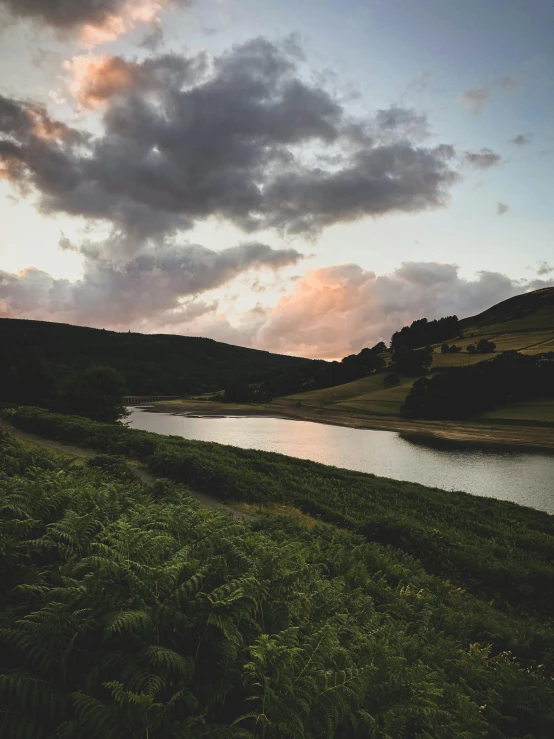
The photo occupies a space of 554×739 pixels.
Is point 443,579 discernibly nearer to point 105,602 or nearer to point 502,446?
point 105,602

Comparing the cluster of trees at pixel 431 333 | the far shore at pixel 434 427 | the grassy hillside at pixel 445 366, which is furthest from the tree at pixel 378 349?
the far shore at pixel 434 427

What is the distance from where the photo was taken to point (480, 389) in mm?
88125

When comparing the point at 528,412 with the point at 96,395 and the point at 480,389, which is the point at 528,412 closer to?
the point at 480,389

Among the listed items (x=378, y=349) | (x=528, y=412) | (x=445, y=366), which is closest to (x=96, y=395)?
(x=528, y=412)

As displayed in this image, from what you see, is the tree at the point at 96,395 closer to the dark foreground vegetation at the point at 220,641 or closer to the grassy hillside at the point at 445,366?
the dark foreground vegetation at the point at 220,641

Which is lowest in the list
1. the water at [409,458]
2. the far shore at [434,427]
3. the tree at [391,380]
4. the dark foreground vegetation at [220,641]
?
the water at [409,458]

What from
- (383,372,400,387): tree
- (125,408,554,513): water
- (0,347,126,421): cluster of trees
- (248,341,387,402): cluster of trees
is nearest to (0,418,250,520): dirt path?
(0,347,126,421): cluster of trees

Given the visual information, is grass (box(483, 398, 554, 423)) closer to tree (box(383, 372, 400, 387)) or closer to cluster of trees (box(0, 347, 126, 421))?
tree (box(383, 372, 400, 387))

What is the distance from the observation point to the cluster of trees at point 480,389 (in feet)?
285

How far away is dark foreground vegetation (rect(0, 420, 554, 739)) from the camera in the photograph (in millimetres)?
4121

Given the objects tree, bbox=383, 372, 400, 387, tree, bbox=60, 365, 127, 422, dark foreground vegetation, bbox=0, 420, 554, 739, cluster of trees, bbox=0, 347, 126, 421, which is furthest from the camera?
tree, bbox=383, 372, 400, 387

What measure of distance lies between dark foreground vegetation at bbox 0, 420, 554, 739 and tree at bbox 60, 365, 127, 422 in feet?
138

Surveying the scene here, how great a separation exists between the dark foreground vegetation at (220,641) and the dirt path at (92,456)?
5859 millimetres

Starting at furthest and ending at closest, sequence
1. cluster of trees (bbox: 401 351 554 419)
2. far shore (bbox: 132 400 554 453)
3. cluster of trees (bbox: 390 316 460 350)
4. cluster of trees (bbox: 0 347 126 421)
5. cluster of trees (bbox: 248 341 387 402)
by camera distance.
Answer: cluster of trees (bbox: 390 316 460 350) → cluster of trees (bbox: 248 341 387 402) → cluster of trees (bbox: 401 351 554 419) → far shore (bbox: 132 400 554 453) → cluster of trees (bbox: 0 347 126 421)
